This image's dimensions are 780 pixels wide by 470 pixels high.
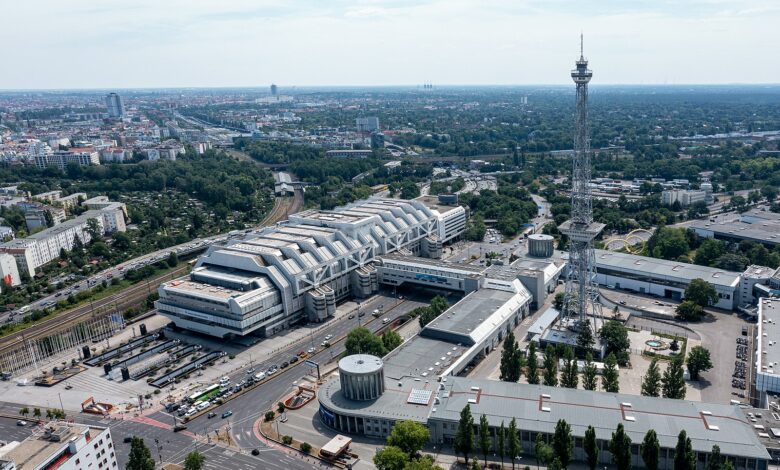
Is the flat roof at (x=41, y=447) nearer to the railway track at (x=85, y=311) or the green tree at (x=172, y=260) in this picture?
the railway track at (x=85, y=311)

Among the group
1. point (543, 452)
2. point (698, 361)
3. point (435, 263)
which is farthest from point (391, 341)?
point (698, 361)

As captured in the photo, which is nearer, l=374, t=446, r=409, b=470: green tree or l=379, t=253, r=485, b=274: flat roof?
l=374, t=446, r=409, b=470: green tree

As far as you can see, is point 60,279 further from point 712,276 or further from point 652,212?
point 652,212

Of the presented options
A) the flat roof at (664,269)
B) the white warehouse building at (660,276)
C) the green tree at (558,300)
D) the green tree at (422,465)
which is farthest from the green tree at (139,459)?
the flat roof at (664,269)

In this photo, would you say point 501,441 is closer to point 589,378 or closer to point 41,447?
point 589,378

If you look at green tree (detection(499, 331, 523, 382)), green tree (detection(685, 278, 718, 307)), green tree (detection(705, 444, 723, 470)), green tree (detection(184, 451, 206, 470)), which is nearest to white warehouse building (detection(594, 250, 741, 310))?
green tree (detection(685, 278, 718, 307))

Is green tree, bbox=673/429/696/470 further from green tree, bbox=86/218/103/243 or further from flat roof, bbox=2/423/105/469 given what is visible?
green tree, bbox=86/218/103/243
